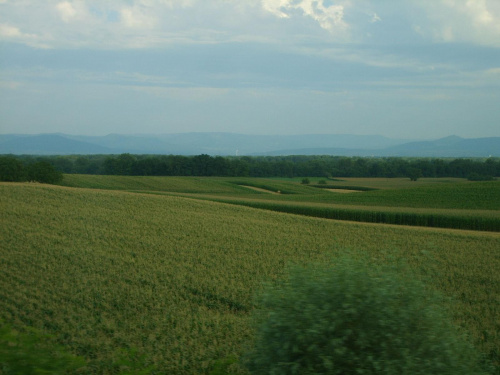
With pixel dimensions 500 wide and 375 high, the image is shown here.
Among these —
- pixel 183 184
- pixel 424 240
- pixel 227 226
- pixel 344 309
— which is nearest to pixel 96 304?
pixel 344 309

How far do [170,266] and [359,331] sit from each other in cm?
1201

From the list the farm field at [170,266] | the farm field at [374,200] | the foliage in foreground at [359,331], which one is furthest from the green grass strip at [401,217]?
the foliage in foreground at [359,331]

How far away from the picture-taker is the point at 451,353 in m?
4.97

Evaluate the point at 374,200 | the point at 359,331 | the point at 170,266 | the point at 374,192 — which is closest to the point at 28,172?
the point at 374,200

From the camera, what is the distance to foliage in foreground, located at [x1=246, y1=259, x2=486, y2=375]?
4.82 meters

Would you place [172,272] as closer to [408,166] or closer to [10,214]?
[10,214]

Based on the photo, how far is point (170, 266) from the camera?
16141 millimetres

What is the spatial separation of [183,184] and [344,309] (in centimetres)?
5768

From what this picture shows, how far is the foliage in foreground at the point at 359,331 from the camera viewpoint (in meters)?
4.82

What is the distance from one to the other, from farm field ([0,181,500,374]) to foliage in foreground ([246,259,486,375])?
0.86m

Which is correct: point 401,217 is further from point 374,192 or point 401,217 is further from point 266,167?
point 266,167

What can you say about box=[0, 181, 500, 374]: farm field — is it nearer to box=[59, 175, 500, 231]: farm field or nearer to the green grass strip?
the green grass strip

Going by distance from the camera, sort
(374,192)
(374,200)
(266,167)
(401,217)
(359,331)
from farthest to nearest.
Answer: (266,167), (374,192), (374,200), (401,217), (359,331)

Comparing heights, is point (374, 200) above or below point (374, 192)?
below
